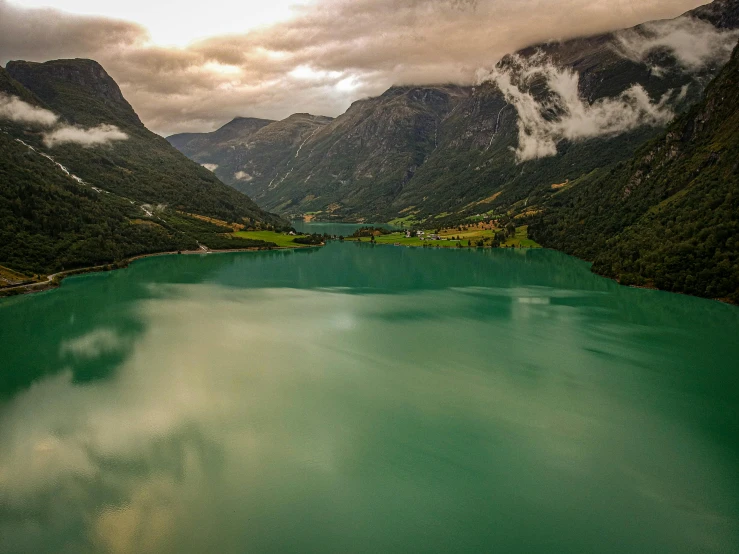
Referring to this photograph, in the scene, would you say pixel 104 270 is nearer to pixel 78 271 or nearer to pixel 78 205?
pixel 78 271

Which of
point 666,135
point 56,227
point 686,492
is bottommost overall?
point 686,492

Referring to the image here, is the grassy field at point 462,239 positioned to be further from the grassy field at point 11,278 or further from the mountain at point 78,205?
the grassy field at point 11,278

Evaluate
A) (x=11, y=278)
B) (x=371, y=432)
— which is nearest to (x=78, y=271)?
(x=11, y=278)

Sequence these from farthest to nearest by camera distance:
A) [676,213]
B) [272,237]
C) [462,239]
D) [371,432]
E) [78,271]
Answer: [272,237] < [462,239] < [78,271] < [676,213] < [371,432]

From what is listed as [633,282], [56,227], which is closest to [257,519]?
[633,282]

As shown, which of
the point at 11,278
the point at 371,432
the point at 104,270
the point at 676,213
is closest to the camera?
the point at 371,432

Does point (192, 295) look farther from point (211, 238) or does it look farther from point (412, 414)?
point (211, 238)
